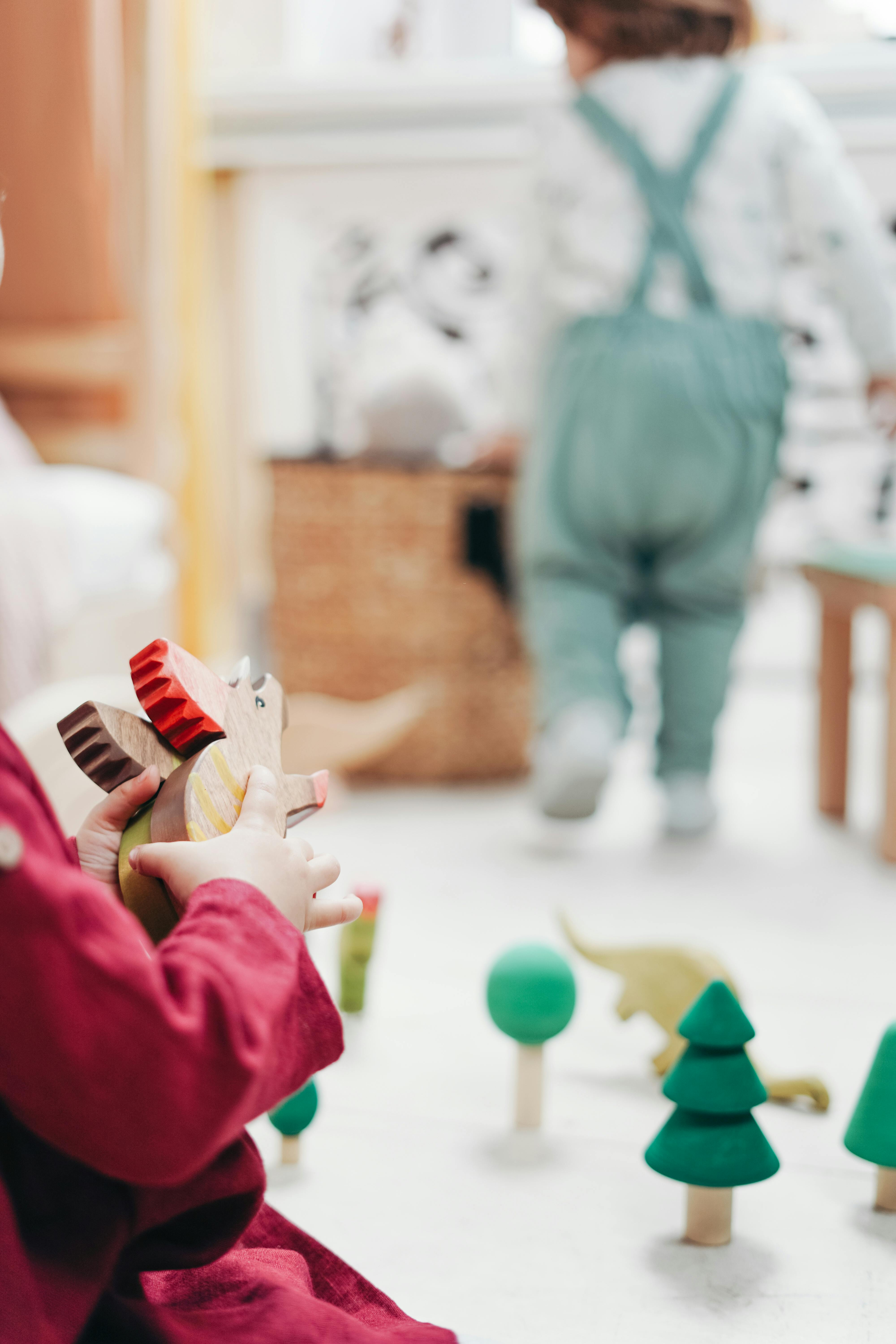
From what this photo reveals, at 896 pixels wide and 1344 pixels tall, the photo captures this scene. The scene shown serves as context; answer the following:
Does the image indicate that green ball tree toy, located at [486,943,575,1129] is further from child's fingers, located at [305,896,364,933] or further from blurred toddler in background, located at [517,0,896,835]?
blurred toddler in background, located at [517,0,896,835]

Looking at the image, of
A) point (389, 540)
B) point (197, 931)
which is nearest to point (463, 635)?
point (389, 540)

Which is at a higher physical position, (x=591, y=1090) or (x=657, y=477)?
(x=657, y=477)

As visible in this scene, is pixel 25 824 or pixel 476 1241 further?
pixel 476 1241

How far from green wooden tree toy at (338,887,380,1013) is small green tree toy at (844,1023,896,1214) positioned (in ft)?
1.05

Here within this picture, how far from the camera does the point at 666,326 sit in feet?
4.33

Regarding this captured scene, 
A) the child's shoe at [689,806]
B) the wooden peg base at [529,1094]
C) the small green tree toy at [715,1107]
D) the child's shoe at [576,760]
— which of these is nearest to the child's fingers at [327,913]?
the small green tree toy at [715,1107]

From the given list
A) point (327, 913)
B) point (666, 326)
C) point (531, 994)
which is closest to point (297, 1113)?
point (531, 994)

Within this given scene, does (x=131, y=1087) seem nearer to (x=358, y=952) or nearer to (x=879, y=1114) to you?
(x=879, y=1114)

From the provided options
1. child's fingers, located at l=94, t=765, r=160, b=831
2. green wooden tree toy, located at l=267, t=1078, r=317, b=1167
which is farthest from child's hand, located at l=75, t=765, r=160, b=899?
green wooden tree toy, located at l=267, t=1078, r=317, b=1167

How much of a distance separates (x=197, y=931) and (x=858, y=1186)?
448mm

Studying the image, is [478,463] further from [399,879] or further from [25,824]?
[25,824]

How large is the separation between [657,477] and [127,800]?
0.98 m

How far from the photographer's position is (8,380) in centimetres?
173

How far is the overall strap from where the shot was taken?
1.31 metres
